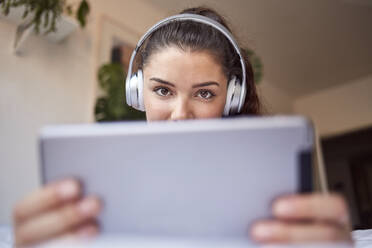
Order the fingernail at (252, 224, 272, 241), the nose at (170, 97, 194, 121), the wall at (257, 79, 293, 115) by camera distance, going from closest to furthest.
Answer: the fingernail at (252, 224, 272, 241)
the nose at (170, 97, 194, 121)
the wall at (257, 79, 293, 115)

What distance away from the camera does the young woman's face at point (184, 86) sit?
0.74 m

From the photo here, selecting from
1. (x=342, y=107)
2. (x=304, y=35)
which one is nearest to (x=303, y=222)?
(x=304, y=35)

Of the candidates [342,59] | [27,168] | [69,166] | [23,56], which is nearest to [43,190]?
[69,166]

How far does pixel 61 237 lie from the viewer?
34 cm

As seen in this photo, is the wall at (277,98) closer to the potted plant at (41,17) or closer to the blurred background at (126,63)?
the blurred background at (126,63)

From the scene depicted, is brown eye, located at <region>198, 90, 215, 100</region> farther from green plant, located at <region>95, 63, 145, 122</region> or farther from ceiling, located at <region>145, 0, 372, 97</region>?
ceiling, located at <region>145, 0, 372, 97</region>

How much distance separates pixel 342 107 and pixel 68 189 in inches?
151

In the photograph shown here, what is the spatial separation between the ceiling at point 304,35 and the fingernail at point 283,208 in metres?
1.93

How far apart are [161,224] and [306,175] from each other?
14cm

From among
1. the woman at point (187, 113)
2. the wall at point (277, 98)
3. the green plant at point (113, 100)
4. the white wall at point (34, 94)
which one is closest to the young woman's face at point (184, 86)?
the woman at point (187, 113)

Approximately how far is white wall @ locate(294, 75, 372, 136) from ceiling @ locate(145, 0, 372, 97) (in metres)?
0.12

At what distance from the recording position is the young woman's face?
74 cm

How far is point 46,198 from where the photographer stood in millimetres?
336

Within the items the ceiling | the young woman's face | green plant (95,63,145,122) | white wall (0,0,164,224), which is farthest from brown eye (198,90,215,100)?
the ceiling
